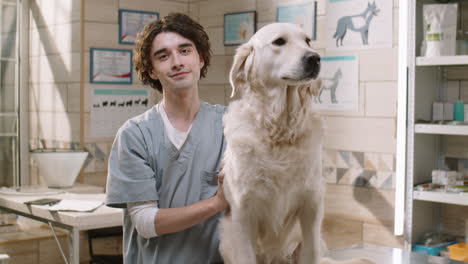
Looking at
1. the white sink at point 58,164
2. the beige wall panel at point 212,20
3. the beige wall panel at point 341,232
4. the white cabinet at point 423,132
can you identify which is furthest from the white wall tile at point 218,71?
the white cabinet at point 423,132

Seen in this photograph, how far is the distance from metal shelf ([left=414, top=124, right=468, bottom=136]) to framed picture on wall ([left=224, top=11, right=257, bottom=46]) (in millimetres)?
1753

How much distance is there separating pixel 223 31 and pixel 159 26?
10.1 ft

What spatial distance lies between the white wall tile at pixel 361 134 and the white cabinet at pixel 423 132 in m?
0.32

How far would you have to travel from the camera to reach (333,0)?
3.77 metres

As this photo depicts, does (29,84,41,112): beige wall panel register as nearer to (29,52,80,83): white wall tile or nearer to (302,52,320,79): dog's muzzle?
(29,52,80,83): white wall tile

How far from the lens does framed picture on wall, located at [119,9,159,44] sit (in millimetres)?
4664

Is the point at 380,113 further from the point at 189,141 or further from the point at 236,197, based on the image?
the point at 236,197

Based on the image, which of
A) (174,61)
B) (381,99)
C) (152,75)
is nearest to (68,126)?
(381,99)

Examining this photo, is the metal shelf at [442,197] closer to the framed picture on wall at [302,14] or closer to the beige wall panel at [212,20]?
the framed picture on wall at [302,14]

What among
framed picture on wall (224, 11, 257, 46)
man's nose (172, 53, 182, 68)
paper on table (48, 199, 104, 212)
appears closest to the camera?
man's nose (172, 53, 182, 68)

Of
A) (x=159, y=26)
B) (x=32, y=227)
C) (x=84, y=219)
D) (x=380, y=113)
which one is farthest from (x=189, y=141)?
(x=32, y=227)

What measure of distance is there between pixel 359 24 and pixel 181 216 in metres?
2.45

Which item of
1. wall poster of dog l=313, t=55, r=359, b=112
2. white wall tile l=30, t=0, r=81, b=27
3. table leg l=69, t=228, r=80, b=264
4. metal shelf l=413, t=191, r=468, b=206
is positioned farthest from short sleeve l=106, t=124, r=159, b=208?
white wall tile l=30, t=0, r=81, b=27

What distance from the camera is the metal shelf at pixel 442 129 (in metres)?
2.84
